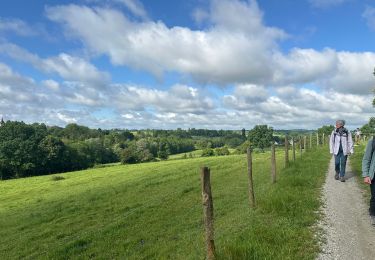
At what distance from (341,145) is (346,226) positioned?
305 inches

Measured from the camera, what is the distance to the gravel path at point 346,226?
789cm

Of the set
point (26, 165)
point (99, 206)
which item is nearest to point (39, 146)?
point (26, 165)

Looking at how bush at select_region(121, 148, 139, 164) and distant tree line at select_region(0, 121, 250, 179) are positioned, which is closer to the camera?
distant tree line at select_region(0, 121, 250, 179)

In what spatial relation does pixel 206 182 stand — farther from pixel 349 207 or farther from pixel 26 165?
pixel 26 165

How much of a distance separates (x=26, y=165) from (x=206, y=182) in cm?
8489

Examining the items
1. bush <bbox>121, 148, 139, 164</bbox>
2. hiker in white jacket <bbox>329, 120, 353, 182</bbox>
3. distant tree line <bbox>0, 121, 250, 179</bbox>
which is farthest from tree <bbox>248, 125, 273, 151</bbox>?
hiker in white jacket <bbox>329, 120, 353, 182</bbox>

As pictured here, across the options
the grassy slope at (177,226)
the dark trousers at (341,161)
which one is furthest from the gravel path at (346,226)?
the dark trousers at (341,161)

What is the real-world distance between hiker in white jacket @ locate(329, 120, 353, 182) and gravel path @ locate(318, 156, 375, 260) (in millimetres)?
1930

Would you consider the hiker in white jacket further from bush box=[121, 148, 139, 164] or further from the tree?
bush box=[121, 148, 139, 164]

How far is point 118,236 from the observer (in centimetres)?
1507

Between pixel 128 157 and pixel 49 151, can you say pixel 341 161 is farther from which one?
pixel 128 157

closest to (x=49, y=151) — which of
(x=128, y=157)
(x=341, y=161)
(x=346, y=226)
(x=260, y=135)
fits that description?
(x=128, y=157)

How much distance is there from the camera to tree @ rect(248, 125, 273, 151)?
76.6 m

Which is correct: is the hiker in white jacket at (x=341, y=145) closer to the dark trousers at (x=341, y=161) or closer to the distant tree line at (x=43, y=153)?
the dark trousers at (x=341, y=161)
